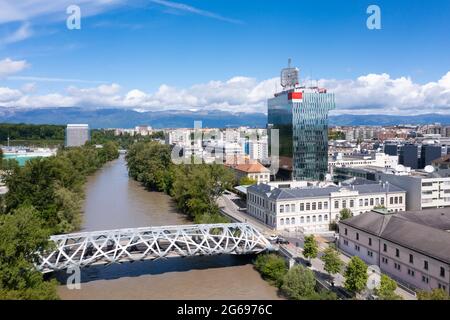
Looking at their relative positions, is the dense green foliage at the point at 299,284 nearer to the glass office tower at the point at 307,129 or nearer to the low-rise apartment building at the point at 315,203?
the low-rise apartment building at the point at 315,203

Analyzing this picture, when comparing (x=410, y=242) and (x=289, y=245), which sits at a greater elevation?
(x=410, y=242)

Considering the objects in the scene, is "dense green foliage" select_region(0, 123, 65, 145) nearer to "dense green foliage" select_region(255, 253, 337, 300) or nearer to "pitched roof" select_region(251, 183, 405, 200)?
"pitched roof" select_region(251, 183, 405, 200)

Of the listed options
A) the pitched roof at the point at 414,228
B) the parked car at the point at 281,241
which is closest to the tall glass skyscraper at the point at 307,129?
the parked car at the point at 281,241

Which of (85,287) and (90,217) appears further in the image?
(90,217)

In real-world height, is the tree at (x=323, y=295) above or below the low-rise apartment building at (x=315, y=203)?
below
